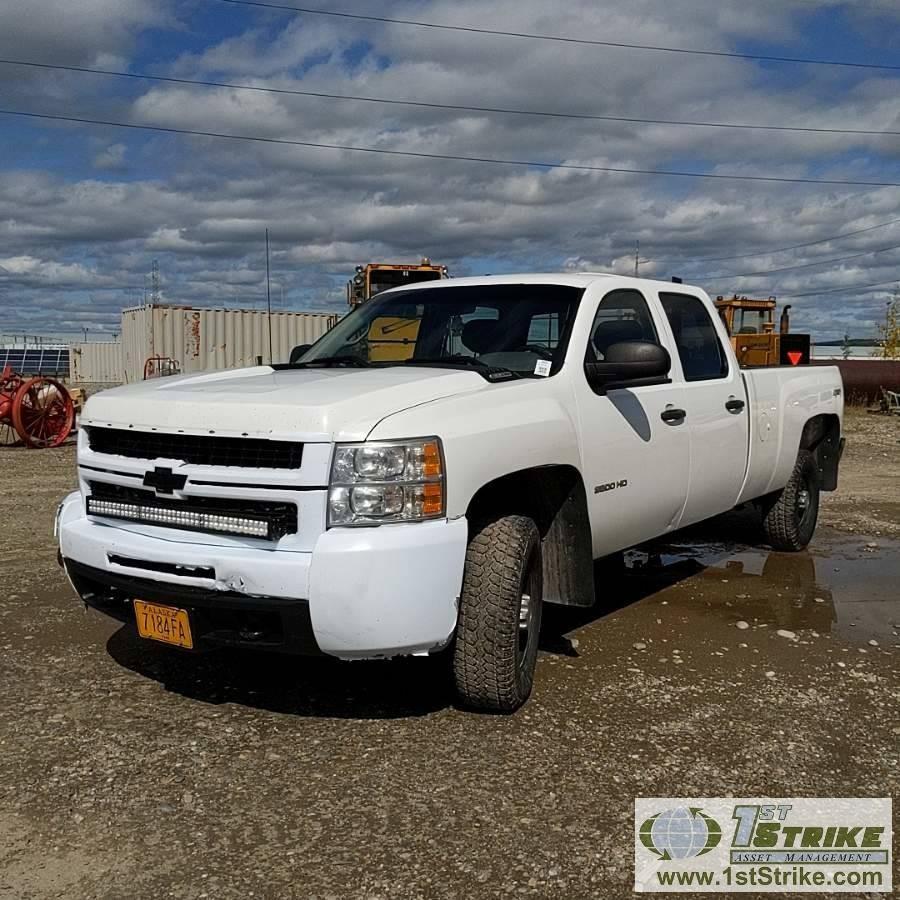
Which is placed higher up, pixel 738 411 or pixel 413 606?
pixel 738 411

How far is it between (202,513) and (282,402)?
0.52 m

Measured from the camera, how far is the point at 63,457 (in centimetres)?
1498

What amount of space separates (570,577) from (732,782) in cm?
120

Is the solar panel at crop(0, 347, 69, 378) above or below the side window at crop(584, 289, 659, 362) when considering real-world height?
below

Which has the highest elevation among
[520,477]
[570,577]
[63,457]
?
[520,477]

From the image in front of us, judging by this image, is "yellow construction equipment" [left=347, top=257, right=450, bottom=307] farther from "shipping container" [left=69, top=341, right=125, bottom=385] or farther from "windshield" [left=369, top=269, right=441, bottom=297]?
"shipping container" [left=69, top=341, right=125, bottom=385]

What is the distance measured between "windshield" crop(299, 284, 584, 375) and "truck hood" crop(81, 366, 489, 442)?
1.75 feet

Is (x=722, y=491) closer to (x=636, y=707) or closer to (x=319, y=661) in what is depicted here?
(x=636, y=707)

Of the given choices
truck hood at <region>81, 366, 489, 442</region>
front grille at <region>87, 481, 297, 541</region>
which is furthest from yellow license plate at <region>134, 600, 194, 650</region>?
truck hood at <region>81, 366, 489, 442</region>

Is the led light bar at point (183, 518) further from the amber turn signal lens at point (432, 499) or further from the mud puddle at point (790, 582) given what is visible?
the mud puddle at point (790, 582)

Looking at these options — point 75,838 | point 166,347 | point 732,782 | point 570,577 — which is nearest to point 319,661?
point 570,577

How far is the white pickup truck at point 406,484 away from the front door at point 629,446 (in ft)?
0.05

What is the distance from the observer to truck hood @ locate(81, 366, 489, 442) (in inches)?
138

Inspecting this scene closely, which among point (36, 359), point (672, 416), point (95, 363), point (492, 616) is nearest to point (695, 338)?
point (672, 416)
